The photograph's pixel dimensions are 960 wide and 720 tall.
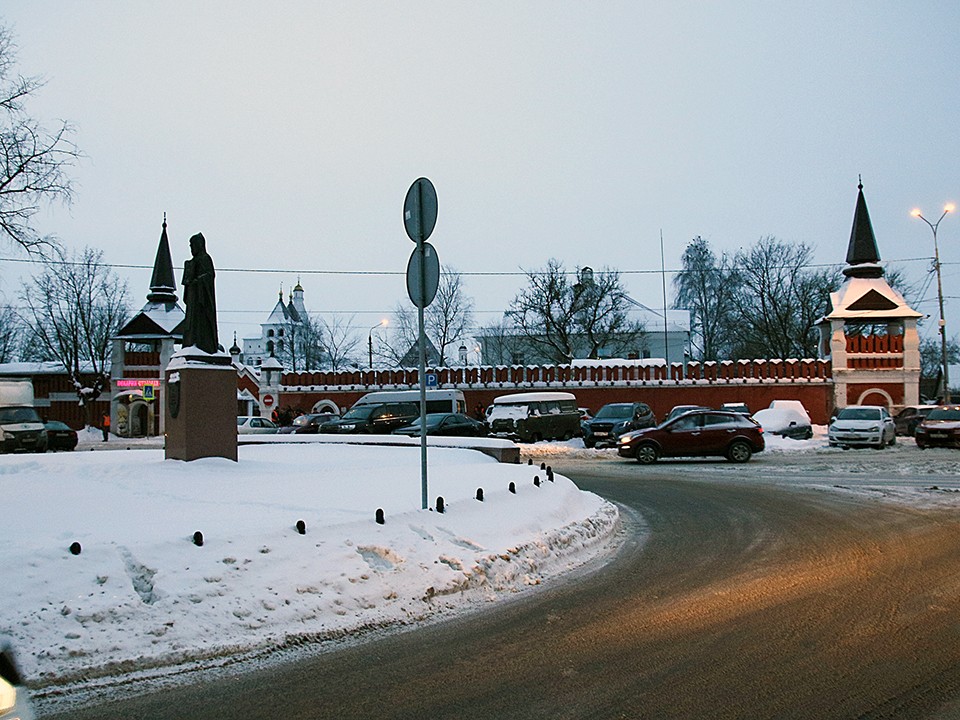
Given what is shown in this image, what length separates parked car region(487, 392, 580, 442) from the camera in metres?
36.4

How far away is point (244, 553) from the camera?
6.86m

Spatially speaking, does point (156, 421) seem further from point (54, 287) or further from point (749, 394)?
point (749, 394)

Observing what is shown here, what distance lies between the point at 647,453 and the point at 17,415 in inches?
864

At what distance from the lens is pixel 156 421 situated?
164ft

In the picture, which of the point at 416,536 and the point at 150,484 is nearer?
the point at 416,536

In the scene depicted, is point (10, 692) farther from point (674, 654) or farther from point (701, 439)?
point (701, 439)

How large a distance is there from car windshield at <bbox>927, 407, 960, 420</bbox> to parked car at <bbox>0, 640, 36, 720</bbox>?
31.5 meters

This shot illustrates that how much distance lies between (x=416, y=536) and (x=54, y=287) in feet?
191

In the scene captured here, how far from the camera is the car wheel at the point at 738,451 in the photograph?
80.8 feet

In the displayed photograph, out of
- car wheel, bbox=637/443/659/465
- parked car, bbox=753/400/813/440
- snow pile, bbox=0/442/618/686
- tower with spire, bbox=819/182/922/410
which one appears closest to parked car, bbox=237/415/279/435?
car wheel, bbox=637/443/659/465

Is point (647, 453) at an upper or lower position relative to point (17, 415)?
lower

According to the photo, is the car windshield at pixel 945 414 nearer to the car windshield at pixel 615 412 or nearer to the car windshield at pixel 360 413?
the car windshield at pixel 615 412

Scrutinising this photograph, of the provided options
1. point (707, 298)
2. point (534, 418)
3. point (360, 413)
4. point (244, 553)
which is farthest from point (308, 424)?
point (707, 298)

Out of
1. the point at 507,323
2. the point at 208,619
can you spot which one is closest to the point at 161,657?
the point at 208,619
